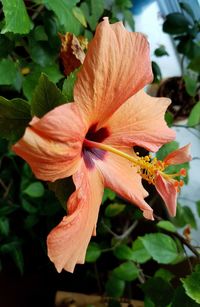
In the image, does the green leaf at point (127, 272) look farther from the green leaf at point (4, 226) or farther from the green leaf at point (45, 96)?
the green leaf at point (45, 96)

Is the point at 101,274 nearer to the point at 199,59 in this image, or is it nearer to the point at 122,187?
the point at 199,59

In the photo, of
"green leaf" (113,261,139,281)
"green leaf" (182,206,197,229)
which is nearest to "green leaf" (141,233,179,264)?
"green leaf" (113,261,139,281)

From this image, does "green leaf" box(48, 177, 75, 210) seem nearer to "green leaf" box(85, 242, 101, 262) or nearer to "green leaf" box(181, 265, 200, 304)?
"green leaf" box(181, 265, 200, 304)

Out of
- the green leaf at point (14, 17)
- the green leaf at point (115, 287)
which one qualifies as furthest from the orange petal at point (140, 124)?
the green leaf at point (115, 287)

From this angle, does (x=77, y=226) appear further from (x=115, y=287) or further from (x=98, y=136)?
(x=115, y=287)

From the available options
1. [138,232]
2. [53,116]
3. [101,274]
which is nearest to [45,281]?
[101,274]
